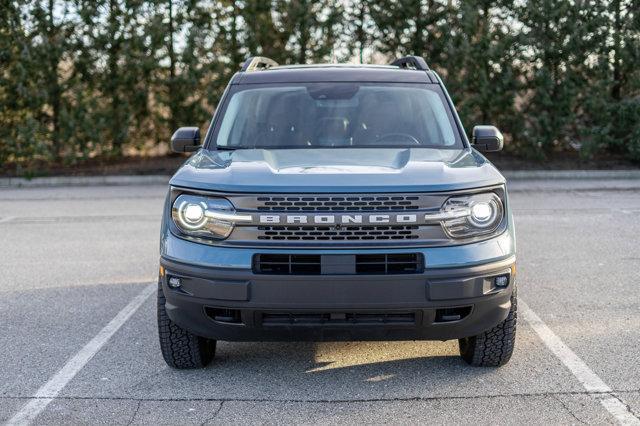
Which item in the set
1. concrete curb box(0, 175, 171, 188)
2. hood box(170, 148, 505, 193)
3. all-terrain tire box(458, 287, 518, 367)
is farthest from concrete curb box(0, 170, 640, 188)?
all-terrain tire box(458, 287, 518, 367)

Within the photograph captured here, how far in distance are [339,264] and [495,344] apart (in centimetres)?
119

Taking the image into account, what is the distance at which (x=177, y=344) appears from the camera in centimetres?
503

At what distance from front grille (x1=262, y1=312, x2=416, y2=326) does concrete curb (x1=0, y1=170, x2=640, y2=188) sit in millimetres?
13223

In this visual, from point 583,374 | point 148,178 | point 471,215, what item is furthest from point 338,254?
point 148,178

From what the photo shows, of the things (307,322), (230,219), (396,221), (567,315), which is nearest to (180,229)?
(230,219)

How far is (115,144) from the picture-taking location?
60.1 ft

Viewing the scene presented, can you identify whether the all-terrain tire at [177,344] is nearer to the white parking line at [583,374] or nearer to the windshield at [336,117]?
the windshield at [336,117]

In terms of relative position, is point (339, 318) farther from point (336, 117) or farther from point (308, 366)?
point (336, 117)

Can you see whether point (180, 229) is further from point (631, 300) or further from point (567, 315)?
point (631, 300)

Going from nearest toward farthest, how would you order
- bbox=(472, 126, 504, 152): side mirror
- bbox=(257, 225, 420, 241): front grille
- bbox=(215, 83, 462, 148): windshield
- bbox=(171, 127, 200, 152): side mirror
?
bbox=(257, 225, 420, 241): front grille → bbox=(215, 83, 462, 148): windshield → bbox=(472, 126, 504, 152): side mirror → bbox=(171, 127, 200, 152): side mirror

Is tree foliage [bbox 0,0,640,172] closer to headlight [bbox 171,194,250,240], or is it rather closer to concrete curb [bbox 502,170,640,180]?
concrete curb [bbox 502,170,640,180]

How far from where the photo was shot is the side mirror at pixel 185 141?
20.0 feet

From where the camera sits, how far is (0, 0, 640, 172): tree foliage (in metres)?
17.6

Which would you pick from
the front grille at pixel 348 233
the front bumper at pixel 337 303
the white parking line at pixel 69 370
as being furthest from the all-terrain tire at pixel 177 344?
the front grille at pixel 348 233
